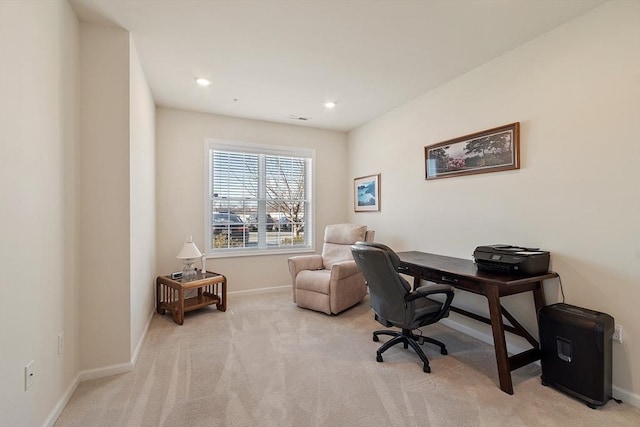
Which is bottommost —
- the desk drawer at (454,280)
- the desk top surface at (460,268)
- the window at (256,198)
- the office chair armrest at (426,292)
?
the office chair armrest at (426,292)

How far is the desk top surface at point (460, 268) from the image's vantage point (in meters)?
1.98

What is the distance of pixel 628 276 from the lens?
1.84 meters

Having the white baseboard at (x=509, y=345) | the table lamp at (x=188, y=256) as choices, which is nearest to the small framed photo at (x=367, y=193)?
the white baseboard at (x=509, y=345)

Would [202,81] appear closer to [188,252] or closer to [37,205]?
[188,252]

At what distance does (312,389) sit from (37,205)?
1960 mm

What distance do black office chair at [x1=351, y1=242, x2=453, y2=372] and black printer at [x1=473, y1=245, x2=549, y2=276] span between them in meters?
0.35

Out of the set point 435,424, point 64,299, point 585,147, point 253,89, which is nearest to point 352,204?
point 253,89

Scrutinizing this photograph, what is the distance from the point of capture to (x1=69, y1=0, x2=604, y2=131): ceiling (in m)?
1.99

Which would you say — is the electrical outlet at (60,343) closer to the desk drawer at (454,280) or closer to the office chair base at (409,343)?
the office chair base at (409,343)

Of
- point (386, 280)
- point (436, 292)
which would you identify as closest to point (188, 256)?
point (386, 280)

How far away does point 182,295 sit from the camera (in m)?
3.12

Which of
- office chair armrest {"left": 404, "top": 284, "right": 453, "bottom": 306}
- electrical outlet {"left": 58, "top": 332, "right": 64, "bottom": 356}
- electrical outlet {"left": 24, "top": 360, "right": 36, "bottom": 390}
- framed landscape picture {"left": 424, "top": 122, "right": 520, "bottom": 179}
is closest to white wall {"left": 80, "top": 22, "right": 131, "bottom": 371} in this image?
electrical outlet {"left": 58, "top": 332, "right": 64, "bottom": 356}

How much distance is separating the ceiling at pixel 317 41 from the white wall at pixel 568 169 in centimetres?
24

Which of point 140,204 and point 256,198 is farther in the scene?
point 256,198
